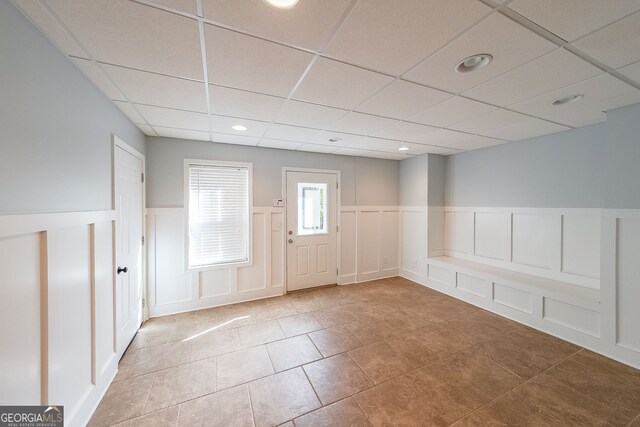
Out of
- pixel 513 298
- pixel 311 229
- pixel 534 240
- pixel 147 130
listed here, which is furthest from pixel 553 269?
pixel 147 130

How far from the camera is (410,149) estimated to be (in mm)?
4082

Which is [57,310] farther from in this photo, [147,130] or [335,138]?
[335,138]

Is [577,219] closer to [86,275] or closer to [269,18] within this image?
[269,18]

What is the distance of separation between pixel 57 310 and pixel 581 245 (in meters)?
5.14

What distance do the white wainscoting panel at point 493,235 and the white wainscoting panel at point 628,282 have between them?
130 cm

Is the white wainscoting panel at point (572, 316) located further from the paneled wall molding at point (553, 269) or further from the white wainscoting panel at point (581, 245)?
the white wainscoting panel at point (581, 245)

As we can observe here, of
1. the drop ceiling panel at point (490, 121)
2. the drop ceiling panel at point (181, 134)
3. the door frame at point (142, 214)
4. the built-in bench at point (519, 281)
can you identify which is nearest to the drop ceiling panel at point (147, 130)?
the drop ceiling panel at point (181, 134)

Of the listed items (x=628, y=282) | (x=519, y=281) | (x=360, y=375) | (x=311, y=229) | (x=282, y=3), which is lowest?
(x=360, y=375)

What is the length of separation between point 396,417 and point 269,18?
2725 mm

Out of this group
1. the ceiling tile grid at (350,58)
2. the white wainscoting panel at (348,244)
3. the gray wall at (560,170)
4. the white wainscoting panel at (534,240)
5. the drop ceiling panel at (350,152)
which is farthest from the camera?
the white wainscoting panel at (348,244)

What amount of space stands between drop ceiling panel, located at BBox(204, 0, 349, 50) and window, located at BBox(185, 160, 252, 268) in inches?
102

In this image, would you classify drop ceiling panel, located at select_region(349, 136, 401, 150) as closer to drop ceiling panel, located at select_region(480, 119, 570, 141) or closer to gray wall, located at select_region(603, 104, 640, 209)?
drop ceiling panel, located at select_region(480, 119, 570, 141)

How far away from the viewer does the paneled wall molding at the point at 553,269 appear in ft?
7.62

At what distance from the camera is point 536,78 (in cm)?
178
